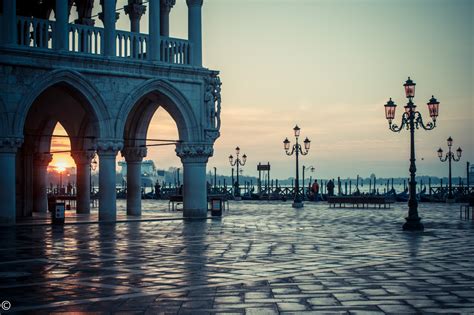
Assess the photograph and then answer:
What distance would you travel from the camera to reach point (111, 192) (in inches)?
1049

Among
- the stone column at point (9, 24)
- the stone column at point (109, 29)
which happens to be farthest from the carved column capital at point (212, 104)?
the stone column at point (9, 24)

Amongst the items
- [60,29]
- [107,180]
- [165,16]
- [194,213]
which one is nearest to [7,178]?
[107,180]

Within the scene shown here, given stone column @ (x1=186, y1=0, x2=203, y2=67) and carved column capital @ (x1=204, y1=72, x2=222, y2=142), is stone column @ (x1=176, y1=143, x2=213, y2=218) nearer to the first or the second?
carved column capital @ (x1=204, y1=72, x2=222, y2=142)

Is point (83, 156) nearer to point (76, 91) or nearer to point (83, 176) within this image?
point (83, 176)

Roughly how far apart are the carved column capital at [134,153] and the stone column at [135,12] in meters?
4.68

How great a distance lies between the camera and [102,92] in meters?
26.3

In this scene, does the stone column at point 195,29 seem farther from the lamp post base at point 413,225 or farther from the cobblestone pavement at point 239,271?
the lamp post base at point 413,225

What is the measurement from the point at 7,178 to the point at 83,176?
7614 mm

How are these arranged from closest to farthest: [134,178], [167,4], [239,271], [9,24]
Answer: [239,271] < [9,24] < [167,4] < [134,178]

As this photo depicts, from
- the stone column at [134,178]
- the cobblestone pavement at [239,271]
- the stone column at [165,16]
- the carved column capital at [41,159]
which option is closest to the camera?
the cobblestone pavement at [239,271]

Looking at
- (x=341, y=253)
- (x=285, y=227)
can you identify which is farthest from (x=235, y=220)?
(x=341, y=253)

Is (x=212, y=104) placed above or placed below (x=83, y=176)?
above

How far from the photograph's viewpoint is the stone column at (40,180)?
110 feet

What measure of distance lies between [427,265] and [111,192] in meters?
15.5
